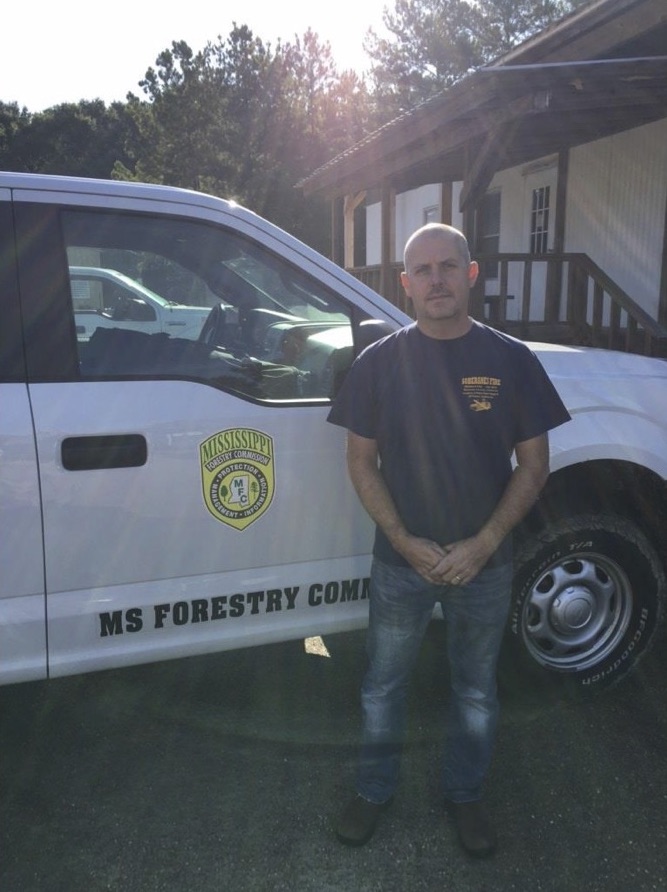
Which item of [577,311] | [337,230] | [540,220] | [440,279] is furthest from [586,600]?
[337,230]

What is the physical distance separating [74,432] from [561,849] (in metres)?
1.94

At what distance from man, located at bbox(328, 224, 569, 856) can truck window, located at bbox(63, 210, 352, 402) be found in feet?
1.73

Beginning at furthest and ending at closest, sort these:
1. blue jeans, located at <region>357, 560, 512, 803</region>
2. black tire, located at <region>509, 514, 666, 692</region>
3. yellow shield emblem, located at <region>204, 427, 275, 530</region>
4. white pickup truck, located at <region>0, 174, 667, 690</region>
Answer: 1. black tire, located at <region>509, 514, 666, 692</region>
2. yellow shield emblem, located at <region>204, 427, 275, 530</region>
3. white pickup truck, located at <region>0, 174, 667, 690</region>
4. blue jeans, located at <region>357, 560, 512, 803</region>

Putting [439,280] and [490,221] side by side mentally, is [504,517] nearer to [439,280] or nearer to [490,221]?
[439,280]

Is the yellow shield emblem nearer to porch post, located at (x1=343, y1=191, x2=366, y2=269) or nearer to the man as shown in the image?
the man

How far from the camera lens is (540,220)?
11.8 m

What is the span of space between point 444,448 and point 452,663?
71cm

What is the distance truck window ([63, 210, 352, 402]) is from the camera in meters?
2.66

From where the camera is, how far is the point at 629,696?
11.3 ft

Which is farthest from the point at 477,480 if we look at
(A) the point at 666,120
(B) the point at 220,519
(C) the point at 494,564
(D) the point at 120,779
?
(A) the point at 666,120

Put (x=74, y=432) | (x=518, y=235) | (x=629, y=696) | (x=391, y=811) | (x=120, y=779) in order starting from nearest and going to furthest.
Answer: (x=74, y=432)
(x=391, y=811)
(x=120, y=779)
(x=629, y=696)
(x=518, y=235)

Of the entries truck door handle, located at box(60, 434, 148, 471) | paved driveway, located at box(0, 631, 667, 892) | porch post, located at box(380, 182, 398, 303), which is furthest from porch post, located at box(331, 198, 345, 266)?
truck door handle, located at box(60, 434, 148, 471)

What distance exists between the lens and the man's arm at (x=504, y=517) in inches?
90.0

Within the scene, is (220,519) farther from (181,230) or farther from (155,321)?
(181,230)
